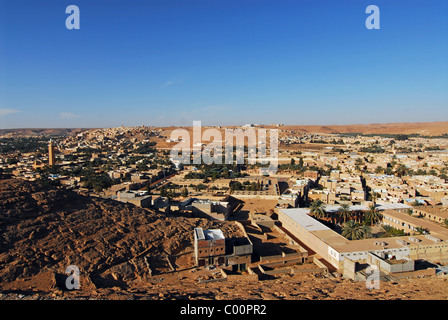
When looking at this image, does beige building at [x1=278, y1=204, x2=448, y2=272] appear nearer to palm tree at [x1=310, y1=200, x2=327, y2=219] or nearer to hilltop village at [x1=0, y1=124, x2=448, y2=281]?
hilltop village at [x1=0, y1=124, x2=448, y2=281]

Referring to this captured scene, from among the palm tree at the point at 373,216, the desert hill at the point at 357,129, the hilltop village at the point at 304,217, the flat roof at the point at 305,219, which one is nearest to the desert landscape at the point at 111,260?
the hilltop village at the point at 304,217

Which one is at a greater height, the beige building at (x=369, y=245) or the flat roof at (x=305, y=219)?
the flat roof at (x=305, y=219)

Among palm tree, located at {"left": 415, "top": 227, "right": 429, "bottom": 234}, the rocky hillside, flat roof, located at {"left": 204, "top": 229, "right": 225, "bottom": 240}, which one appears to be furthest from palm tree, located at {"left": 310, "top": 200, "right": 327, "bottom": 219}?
flat roof, located at {"left": 204, "top": 229, "right": 225, "bottom": 240}

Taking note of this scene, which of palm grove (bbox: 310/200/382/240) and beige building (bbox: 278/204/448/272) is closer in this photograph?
beige building (bbox: 278/204/448/272)

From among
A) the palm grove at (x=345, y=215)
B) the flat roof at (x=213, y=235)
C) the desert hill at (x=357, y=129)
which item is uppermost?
the desert hill at (x=357, y=129)

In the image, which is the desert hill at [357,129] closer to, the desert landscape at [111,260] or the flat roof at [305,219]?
the flat roof at [305,219]

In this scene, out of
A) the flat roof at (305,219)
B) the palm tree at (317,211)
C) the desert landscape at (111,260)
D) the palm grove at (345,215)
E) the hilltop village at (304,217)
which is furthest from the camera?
the palm grove at (345,215)

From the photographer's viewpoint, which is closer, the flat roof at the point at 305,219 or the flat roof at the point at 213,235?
the flat roof at the point at 213,235

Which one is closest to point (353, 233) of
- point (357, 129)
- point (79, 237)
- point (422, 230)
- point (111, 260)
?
point (422, 230)

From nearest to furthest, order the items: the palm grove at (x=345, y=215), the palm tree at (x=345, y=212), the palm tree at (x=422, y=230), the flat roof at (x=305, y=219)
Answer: the palm tree at (x=422, y=230) → the flat roof at (x=305, y=219) → the palm grove at (x=345, y=215) → the palm tree at (x=345, y=212)
